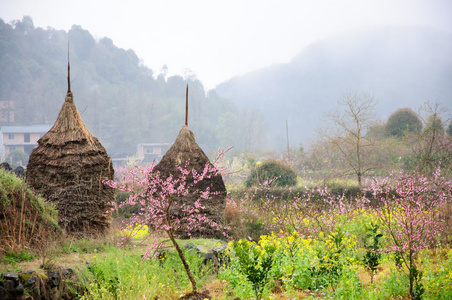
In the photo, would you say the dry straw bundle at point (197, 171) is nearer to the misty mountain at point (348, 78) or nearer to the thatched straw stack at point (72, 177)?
the thatched straw stack at point (72, 177)

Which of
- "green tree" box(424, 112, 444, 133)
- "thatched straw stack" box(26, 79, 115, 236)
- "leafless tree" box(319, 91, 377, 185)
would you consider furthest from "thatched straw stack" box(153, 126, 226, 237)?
"green tree" box(424, 112, 444, 133)

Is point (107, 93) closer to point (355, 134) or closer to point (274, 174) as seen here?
point (274, 174)

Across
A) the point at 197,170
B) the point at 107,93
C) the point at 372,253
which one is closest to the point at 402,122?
the point at 197,170

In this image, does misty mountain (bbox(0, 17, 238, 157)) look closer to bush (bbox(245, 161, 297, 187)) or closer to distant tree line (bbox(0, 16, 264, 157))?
distant tree line (bbox(0, 16, 264, 157))

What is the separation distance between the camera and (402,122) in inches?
840

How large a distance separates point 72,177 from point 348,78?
132 metres

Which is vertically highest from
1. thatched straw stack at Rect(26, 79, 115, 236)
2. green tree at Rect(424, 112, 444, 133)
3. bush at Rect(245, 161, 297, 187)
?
green tree at Rect(424, 112, 444, 133)

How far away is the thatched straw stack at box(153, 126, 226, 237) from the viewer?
24.0ft

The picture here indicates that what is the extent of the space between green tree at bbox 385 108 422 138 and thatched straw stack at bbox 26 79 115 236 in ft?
65.1

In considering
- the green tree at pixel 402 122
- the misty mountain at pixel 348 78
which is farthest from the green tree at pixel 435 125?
the misty mountain at pixel 348 78

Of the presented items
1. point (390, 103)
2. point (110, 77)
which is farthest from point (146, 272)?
point (390, 103)

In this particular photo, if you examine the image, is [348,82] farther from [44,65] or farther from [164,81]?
[44,65]

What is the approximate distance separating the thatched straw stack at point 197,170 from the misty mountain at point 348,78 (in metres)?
89.1

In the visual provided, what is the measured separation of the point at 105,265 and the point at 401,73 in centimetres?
13921
